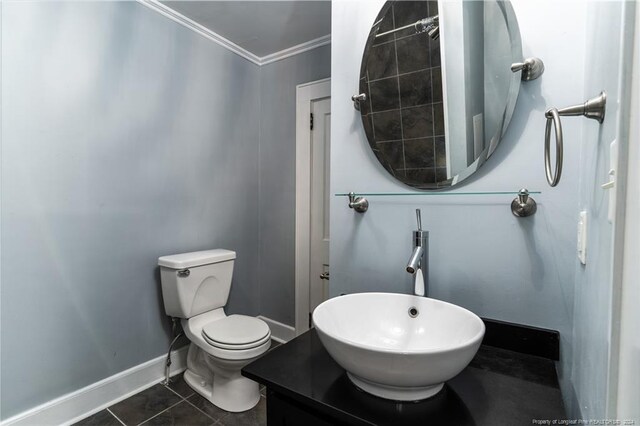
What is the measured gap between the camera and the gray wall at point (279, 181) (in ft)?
7.75

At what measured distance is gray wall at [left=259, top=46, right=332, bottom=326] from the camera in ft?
7.75

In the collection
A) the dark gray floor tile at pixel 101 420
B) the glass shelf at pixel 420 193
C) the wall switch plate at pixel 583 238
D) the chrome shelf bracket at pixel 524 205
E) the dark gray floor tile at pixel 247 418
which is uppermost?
the glass shelf at pixel 420 193

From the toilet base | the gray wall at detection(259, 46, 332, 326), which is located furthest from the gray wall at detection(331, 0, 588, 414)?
the gray wall at detection(259, 46, 332, 326)

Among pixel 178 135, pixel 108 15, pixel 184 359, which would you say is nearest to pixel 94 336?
pixel 184 359

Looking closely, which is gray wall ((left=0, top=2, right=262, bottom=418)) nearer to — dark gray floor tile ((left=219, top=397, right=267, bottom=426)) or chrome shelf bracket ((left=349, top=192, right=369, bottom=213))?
dark gray floor tile ((left=219, top=397, right=267, bottom=426))

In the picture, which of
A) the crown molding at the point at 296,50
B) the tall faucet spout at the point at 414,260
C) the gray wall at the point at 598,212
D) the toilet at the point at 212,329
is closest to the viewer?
the gray wall at the point at 598,212

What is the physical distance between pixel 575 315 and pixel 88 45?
2.27 meters

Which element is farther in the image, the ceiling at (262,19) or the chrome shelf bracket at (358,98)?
the ceiling at (262,19)

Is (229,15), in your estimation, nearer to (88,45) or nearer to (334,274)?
(88,45)

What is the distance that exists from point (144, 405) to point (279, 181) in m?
1.63

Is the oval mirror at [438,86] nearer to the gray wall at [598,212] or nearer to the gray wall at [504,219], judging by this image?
the gray wall at [504,219]

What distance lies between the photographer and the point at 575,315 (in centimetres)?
81

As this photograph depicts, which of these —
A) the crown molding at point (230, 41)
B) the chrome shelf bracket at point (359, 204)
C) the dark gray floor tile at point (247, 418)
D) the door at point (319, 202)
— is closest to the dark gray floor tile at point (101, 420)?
the dark gray floor tile at point (247, 418)

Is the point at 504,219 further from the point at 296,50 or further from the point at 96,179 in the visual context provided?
the point at 296,50
